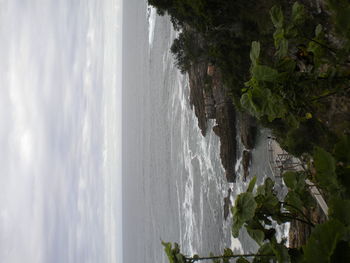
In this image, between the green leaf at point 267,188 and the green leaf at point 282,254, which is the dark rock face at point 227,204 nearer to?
the green leaf at point 267,188

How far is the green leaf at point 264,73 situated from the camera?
4.11 metres

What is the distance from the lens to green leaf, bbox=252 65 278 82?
4113 millimetres

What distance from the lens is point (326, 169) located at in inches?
133

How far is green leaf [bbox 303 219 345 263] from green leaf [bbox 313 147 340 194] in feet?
3.28

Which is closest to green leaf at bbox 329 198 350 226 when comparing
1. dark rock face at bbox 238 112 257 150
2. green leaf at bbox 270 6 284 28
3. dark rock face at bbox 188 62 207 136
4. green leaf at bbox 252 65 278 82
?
green leaf at bbox 252 65 278 82

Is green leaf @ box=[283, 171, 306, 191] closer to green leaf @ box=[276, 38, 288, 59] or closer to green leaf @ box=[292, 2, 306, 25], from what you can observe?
green leaf @ box=[276, 38, 288, 59]

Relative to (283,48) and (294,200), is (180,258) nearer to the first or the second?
(294,200)

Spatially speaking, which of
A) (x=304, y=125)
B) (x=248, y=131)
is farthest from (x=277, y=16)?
(x=248, y=131)

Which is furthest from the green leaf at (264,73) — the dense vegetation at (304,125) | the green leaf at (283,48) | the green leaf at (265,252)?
the green leaf at (265,252)

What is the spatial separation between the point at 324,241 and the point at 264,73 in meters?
2.31

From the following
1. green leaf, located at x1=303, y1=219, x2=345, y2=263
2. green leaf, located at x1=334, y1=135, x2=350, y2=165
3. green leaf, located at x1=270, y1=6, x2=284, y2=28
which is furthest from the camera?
green leaf, located at x1=270, y1=6, x2=284, y2=28

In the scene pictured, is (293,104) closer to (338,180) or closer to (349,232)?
(338,180)

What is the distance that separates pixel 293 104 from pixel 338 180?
4.35ft

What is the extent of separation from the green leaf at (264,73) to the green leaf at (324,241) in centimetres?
217
